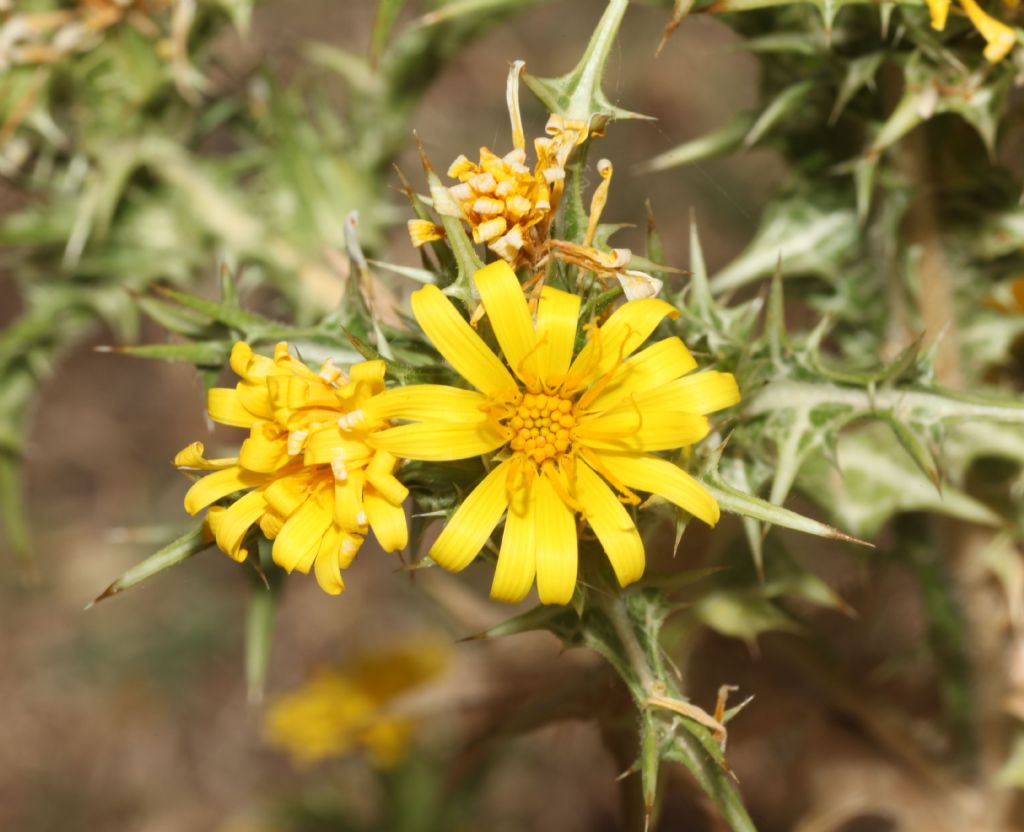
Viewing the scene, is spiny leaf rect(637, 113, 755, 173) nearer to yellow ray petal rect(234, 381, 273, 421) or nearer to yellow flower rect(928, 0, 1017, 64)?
yellow flower rect(928, 0, 1017, 64)

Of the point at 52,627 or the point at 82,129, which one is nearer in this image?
the point at 82,129

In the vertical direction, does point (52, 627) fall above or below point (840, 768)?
below

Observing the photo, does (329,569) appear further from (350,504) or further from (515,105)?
(515,105)

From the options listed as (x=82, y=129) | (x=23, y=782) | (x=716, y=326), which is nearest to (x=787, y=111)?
(x=716, y=326)

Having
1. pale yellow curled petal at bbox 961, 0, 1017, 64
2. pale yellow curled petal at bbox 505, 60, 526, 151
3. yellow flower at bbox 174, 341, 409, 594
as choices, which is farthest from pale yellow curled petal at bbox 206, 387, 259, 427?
pale yellow curled petal at bbox 961, 0, 1017, 64

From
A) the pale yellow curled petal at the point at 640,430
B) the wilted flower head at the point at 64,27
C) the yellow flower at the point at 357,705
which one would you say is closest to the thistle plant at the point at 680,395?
the pale yellow curled petal at the point at 640,430

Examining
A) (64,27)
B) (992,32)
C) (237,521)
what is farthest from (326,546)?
(64,27)

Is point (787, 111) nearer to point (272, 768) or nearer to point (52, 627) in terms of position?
point (272, 768)
